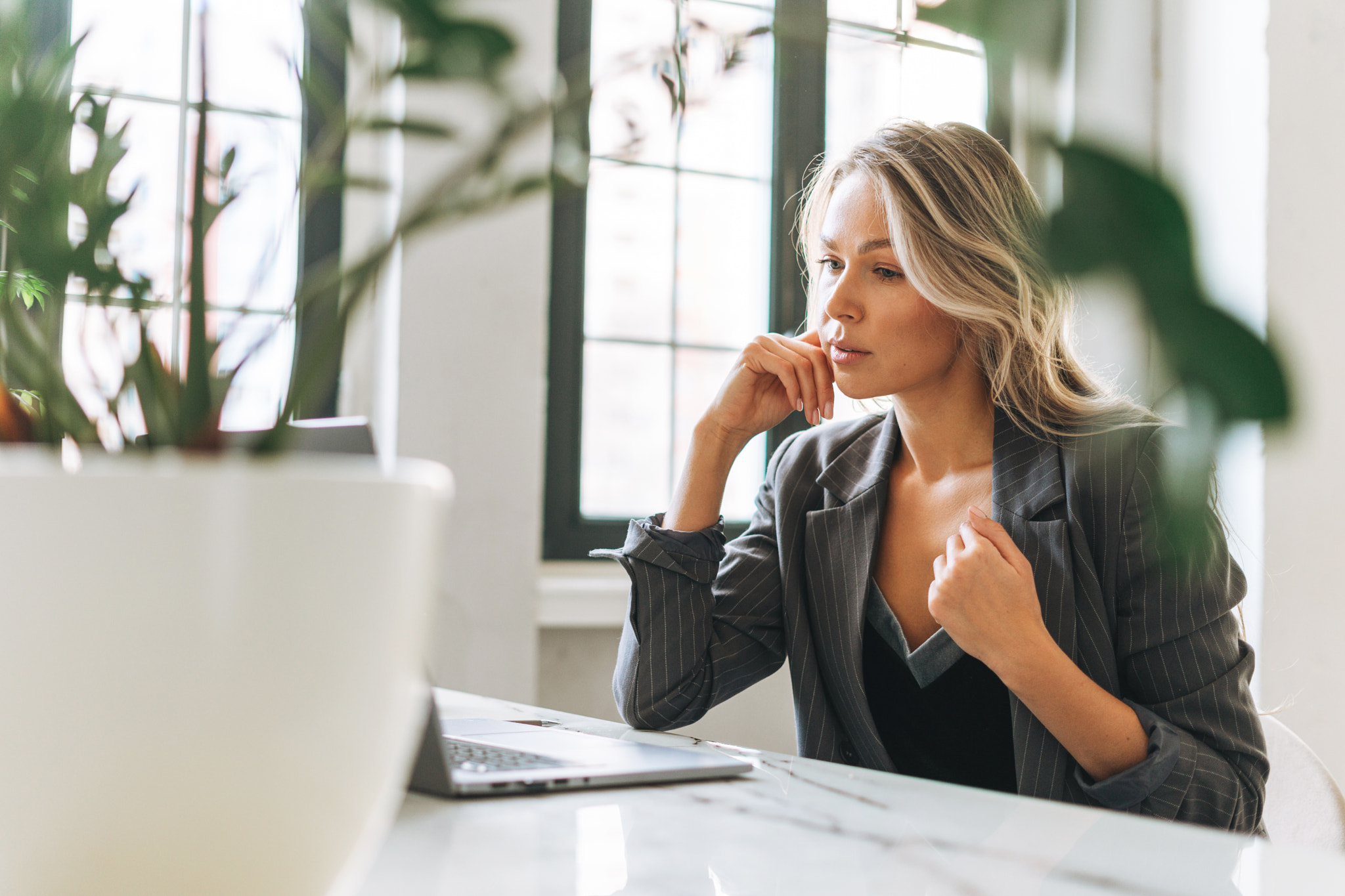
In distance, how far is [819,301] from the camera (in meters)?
1.56

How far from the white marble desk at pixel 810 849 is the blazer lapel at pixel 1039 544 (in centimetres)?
45

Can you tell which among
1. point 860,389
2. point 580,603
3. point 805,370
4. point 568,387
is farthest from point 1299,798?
point 568,387

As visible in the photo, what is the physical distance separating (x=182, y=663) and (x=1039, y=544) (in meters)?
1.12

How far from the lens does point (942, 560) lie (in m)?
1.17

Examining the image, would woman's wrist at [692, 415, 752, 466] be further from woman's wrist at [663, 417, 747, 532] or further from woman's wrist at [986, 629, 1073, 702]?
woman's wrist at [986, 629, 1073, 702]

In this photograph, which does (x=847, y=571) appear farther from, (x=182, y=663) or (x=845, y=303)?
(x=182, y=663)

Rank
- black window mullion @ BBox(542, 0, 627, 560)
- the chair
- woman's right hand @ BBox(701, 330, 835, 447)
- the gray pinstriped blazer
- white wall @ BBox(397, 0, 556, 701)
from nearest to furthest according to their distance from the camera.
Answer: the chair
the gray pinstriped blazer
woman's right hand @ BBox(701, 330, 835, 447)
white wall @ BBox(397, 0, 556, 701)
black window mullion @ BBox(542, 0, 627, 560)

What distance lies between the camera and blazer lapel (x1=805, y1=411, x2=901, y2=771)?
4.27 feet

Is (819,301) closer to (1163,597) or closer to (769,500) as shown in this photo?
(769,500)

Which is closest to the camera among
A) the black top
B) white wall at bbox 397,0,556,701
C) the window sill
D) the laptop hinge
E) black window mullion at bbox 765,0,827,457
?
the laptop hinge

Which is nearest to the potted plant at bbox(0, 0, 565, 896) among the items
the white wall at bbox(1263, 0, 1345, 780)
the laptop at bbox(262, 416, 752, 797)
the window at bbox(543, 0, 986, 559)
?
the laptop at bbox(262, 416, 752, 797)

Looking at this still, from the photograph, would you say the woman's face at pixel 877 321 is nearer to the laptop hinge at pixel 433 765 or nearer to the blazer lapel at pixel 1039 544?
the blazer lapel at pixel 1039 544

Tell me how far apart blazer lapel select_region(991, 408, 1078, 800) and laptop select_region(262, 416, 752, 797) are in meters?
0.46

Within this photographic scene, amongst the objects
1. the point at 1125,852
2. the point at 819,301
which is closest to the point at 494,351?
the point at 819,301
